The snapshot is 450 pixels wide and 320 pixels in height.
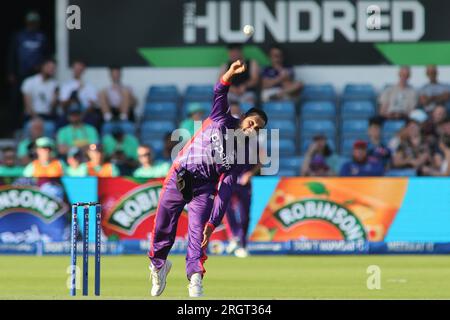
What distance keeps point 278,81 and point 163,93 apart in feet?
7.54

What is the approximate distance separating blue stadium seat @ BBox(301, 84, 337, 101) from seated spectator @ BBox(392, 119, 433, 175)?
2.62 metres

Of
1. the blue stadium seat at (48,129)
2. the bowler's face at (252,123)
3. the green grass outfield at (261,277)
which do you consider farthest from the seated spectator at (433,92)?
the bowler's face at (252,123)

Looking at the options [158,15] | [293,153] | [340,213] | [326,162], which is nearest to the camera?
[340,213]

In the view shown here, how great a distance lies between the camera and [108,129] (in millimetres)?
23469

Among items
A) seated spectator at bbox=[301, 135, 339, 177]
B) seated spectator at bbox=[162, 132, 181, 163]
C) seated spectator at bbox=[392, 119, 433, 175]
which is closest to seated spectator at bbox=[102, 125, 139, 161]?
seated spectator at bbox=[162, 132, 181, 163]

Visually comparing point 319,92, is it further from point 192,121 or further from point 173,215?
point 173,215

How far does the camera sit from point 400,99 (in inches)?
935

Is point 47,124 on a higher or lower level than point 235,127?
higher

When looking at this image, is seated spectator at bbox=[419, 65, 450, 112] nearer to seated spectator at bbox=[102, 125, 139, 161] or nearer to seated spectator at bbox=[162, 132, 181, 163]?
seated spectator at bbox=[162, 132, 181, 163]
